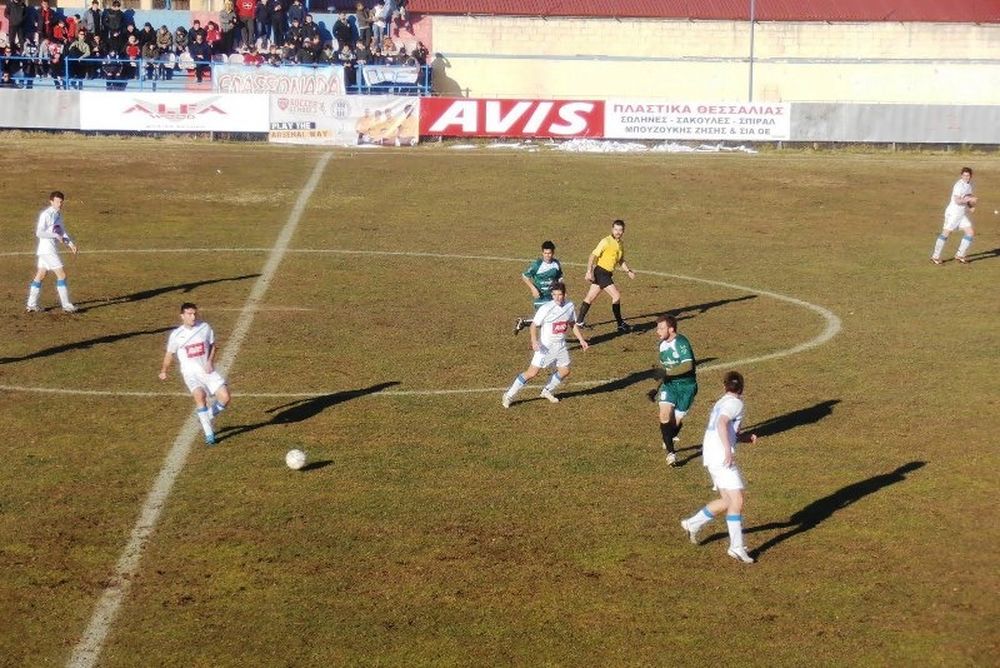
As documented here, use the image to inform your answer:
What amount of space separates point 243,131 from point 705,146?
56.8 feet

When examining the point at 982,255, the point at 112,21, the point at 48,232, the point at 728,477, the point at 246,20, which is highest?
the point at 246,20

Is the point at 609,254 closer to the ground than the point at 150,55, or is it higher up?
closer to the ground

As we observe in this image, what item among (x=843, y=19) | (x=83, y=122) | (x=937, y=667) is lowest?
(x=937, y=667)

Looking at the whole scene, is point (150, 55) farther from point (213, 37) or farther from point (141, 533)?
point (141, 533)

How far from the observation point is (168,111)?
5250 centimetres

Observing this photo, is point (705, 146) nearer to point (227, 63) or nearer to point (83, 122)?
point (227, 63)

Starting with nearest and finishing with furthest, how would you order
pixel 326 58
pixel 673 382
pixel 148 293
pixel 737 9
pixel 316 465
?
pixel 316 465 < pixel 673 382 < pixel 148 293 < pixel 326 58 < pixel 737 9

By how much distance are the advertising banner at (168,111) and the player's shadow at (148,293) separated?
20.9 meters

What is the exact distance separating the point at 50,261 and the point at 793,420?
14861mm

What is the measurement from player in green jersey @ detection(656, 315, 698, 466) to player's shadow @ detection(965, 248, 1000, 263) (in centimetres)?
1987

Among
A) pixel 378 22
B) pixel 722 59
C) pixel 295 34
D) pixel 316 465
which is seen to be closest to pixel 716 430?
pixel 316 465

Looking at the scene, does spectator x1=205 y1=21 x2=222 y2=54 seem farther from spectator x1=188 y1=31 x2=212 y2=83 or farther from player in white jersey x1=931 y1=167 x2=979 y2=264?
player in white jersey x1=931 y1=167 x2=979 y2=264

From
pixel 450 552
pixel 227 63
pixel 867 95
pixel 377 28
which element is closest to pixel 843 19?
pixel 867 95

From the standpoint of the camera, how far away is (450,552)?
16.5 m
